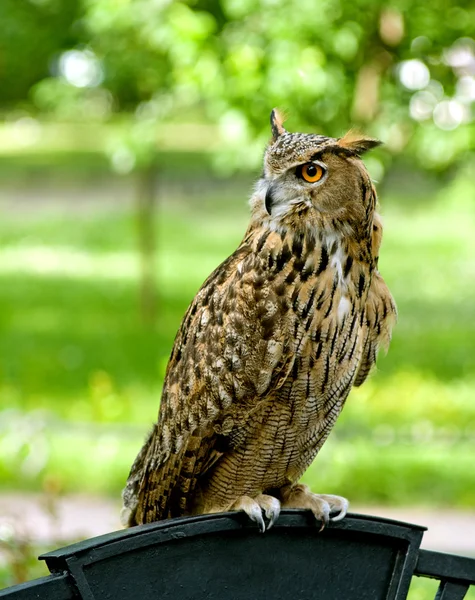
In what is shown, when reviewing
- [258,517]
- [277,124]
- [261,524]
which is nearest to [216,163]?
[277,124]

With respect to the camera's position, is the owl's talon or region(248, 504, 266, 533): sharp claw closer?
region(248, 504, 266, 533): sharp claw

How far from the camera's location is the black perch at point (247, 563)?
1.69m

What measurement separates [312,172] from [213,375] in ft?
1.85

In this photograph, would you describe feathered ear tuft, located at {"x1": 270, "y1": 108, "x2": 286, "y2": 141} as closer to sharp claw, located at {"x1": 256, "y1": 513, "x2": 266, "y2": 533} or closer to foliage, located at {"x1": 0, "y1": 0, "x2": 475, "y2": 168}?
sharp claw, located at {"x1": 256, "y1": 513, "x2": 266, "y2": 533}

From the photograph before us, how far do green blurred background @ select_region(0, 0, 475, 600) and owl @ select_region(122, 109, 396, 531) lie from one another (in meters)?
0.31

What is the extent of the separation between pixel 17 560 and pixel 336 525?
216 cm

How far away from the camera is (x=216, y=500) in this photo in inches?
115

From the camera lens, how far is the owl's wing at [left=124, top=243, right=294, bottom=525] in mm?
2562

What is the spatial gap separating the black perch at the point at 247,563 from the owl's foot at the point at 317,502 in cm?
6

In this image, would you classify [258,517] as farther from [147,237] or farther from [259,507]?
[147,237]

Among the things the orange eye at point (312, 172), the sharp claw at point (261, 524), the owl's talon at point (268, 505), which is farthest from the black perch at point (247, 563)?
the orange eye at point (312, 172)

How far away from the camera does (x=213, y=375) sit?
265cm

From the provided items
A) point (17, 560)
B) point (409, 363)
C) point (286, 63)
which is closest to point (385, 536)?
point (17, 560)

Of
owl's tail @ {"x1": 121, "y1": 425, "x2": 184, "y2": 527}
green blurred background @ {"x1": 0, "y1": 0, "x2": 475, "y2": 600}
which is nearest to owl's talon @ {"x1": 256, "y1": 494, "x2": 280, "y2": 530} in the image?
owl's tail @ {"x1": 121, "y1": 425, "x2": 184, "y2": 527}
